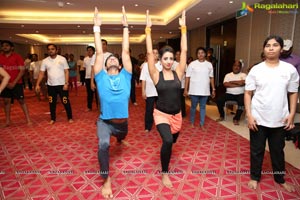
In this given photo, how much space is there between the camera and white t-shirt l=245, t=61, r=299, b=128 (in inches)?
80.5

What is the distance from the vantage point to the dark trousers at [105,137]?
2188 mm

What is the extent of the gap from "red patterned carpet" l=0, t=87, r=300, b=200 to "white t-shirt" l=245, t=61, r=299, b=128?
2.39 ft

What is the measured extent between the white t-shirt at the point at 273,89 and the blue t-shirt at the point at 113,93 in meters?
1.32

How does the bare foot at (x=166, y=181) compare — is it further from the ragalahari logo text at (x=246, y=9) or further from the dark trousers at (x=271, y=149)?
the ragalahari logo text at (x=246, y=9)

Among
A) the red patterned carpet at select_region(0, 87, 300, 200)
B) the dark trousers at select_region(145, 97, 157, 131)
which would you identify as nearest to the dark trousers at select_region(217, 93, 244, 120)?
the red patterned carpet at select_region(0, 87, 300, 200)

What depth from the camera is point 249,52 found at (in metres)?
5.84

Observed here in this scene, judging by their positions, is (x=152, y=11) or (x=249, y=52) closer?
(x=249, y=52)

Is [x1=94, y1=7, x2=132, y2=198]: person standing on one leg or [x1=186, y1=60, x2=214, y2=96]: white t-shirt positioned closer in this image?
[x1=94, y1=7, x2=132, y2=198]: person standing on one leg

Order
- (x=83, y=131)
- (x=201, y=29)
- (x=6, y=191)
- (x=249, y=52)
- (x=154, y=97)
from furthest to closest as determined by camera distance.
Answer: (x=201, y=29) → (x=249, y=52) → (x=83, y=131) → (x=154, y=97) → (x=6, y=191)

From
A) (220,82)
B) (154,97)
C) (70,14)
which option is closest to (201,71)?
(154,97)

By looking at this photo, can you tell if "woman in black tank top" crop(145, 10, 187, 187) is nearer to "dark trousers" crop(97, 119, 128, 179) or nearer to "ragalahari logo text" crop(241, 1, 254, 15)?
"dark trousers" crop(97, 119, 128, 179)

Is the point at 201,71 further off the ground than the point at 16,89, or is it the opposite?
the point at 201,71

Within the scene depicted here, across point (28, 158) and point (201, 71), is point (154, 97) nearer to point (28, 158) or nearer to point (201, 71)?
point (201, 71)

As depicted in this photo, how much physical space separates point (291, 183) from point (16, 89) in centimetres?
463
